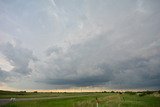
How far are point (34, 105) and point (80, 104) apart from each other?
11.5 m

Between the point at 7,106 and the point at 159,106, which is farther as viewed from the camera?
the point at 7,106

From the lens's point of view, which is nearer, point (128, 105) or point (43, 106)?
point (128, 105)

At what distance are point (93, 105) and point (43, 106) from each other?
12552mm

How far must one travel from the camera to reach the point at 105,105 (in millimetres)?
56875

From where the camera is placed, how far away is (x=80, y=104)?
211 ft

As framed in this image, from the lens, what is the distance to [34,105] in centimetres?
6538

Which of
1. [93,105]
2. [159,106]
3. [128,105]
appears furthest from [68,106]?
[159,106]

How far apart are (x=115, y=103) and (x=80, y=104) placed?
32.6 feet

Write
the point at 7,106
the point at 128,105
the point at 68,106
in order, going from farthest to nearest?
the point at 68,106 < the point at 7,106 < the point at 128,105

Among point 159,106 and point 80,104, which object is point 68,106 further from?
point 159,106

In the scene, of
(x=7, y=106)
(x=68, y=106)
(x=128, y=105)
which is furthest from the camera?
(x=68, y=106)

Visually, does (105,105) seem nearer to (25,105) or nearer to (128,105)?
(128,105)

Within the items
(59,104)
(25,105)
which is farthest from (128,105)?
(25,105)

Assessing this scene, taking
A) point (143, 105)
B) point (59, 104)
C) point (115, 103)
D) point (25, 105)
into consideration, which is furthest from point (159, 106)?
point (25, 105)
